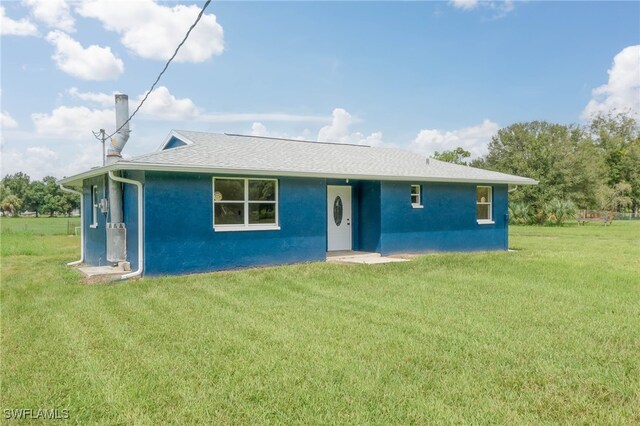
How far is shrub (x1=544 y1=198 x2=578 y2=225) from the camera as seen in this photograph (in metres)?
30.9

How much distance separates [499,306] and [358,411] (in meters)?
4.26

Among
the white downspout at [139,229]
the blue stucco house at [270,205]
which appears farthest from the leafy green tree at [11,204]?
the white downspout at [139,229]

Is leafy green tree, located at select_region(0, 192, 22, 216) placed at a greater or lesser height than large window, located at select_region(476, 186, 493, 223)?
greater

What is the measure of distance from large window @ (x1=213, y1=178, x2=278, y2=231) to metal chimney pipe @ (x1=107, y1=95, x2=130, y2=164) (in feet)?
9.36

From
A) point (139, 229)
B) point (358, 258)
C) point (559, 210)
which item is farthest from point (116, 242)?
point (559, 210)

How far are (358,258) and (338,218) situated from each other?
1894mm

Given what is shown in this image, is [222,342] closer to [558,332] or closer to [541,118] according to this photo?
[558,332]

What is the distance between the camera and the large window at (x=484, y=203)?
15.4 m

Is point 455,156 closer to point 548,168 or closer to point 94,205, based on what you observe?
point 548,168

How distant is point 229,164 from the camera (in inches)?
412

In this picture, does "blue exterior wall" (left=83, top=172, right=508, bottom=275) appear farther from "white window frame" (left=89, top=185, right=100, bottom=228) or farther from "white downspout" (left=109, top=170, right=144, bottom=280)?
"white window frame" (left=89, top=185, right=100, bottom=228)

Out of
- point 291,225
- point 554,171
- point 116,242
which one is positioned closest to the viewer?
point 116,242

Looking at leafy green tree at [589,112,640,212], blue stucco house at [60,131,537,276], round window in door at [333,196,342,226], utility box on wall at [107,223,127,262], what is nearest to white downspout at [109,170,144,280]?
blue stucco house at [60,131,537,276]

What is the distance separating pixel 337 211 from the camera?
1379cm
